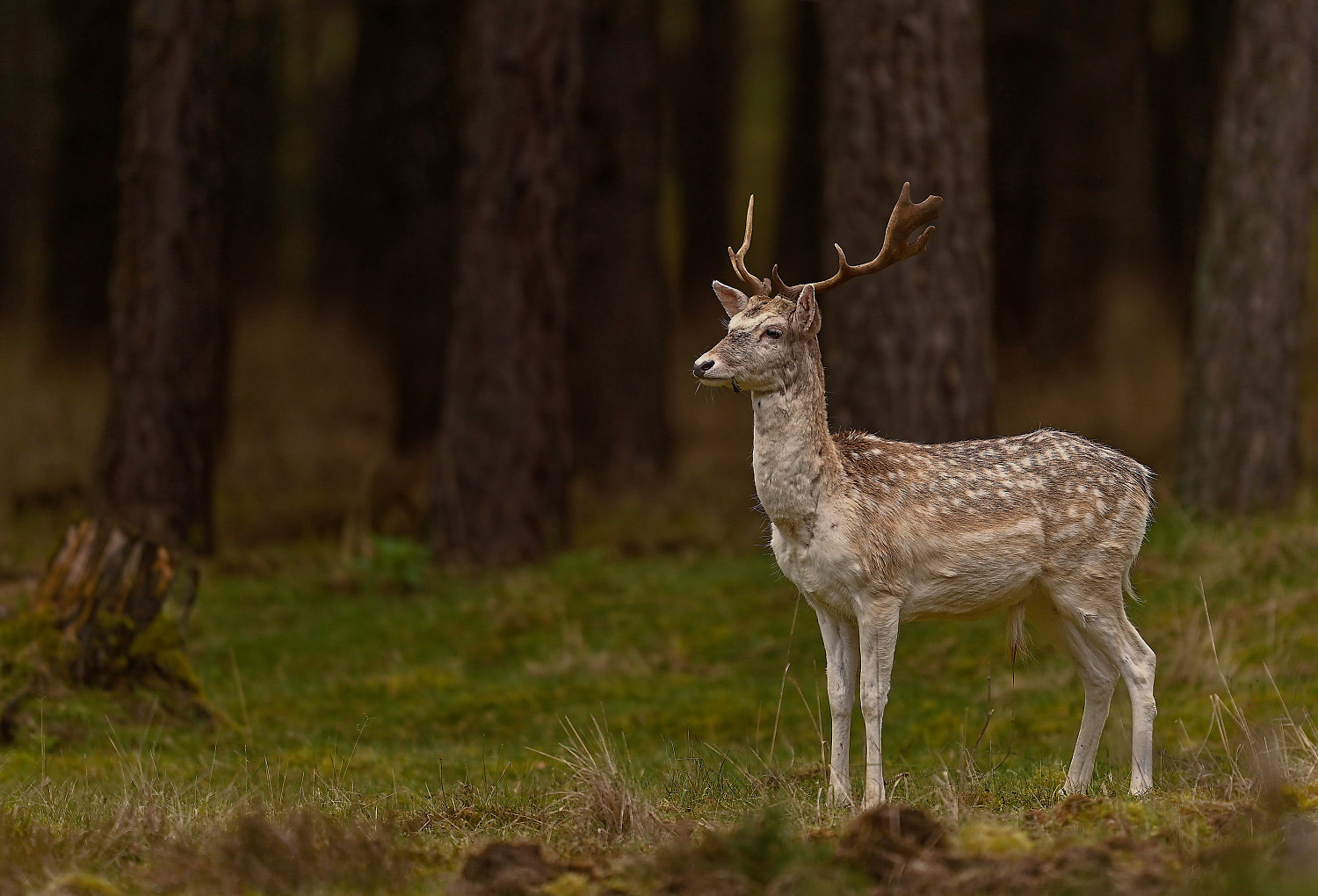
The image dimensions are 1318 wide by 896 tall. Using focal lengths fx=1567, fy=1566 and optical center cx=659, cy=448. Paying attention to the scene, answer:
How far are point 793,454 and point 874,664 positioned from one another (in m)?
0.90

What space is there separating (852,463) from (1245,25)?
287 inches

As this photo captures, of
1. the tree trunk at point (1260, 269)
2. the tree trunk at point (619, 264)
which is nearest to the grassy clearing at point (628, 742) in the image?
the tree trunk at point (1260, 269)

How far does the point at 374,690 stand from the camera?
9.80m

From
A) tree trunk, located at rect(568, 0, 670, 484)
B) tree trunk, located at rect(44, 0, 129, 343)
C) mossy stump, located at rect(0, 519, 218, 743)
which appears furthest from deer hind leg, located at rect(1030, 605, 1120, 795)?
tree trunk, located at rect(44, 0, 129, 343)

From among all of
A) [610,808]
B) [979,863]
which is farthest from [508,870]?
[979,863]

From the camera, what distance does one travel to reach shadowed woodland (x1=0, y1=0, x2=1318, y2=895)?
19.4 ft

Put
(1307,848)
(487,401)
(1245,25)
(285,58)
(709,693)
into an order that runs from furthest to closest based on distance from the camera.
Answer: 1. (285,58)
2. (487,401)
3. (1245,25)
4. (709,693)
5. (1307,848)

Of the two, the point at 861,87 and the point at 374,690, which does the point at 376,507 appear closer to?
the point at 374,690

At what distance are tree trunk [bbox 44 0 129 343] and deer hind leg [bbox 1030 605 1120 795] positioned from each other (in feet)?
59.3

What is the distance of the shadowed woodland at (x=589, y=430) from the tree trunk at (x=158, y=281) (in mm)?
36

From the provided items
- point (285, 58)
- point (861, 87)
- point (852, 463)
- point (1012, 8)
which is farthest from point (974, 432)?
point (285, 58)

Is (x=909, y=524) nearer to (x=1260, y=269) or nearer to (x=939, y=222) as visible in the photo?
(x=939, y=222)

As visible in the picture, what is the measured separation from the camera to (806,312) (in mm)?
6266

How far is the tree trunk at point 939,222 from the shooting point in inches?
433
